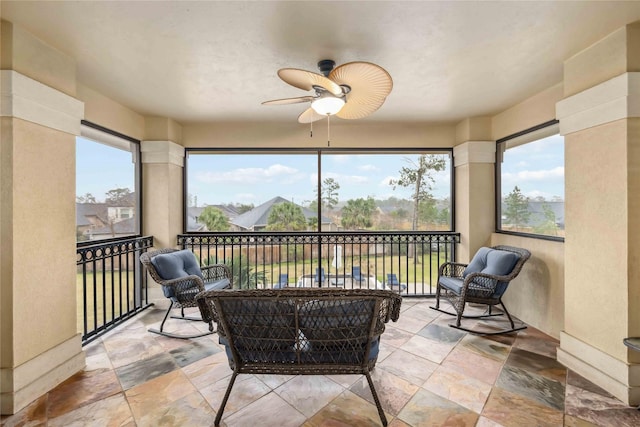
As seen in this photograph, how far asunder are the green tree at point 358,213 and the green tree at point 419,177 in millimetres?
469

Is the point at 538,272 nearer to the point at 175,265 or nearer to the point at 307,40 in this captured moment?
the point at 307,40

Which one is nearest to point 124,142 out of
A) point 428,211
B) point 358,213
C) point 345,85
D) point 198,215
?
point 198,215

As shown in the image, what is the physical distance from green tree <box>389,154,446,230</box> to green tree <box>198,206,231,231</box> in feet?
8.50

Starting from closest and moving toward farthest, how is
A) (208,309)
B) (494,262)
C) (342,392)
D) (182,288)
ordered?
(208,309) → (342,392) → (182,288) → (494,262)

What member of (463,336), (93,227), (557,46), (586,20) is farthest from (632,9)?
(93,227)

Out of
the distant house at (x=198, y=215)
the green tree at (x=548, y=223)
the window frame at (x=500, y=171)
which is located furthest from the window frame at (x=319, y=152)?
the green tree at (x=548, y=223)

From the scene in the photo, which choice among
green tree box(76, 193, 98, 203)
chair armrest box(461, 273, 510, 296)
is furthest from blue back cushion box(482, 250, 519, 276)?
green tree box(76, 193, 98, 203)

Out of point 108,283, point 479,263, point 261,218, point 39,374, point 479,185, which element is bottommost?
point 39,374

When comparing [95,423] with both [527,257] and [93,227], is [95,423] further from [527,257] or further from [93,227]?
[527,257]

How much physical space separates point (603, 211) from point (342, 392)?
7.49 feet

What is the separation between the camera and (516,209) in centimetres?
335

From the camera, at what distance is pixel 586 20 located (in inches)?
70.3

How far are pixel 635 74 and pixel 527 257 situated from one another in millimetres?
1687

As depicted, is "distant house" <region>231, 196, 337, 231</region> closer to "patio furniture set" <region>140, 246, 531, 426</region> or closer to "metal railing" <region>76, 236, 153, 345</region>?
"metal railing" <region>76, 236, 153, 345</region>
